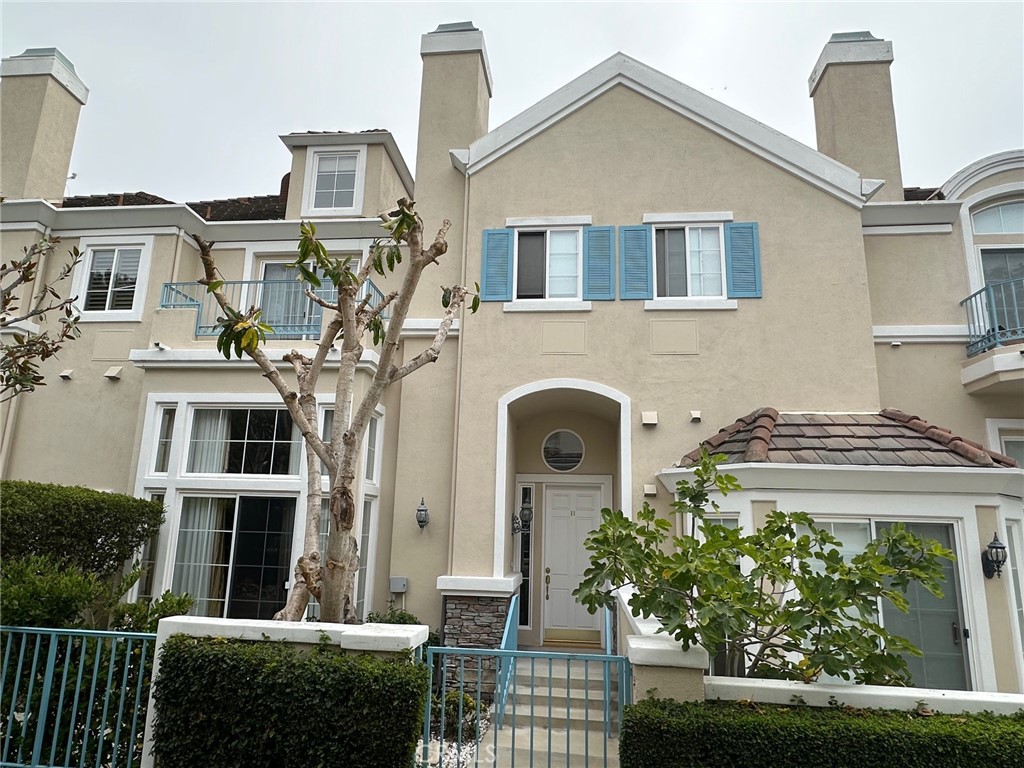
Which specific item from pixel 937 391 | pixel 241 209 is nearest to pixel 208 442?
pixel 241 209

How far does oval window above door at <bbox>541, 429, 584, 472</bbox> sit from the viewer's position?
1226 centimetres

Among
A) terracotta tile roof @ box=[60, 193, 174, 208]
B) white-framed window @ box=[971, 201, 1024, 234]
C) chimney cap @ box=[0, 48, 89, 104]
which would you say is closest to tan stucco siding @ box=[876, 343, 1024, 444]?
white-framed window @ box=[971, 201, 1024, 234]

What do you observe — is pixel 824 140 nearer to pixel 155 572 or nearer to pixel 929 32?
pixel 929 32

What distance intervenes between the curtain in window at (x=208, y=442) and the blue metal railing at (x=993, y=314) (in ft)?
40.9

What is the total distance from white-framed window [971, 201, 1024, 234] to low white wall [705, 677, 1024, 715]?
32.6 ft

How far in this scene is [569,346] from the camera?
10969mm

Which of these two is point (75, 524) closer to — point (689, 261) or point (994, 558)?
point (689, 261)

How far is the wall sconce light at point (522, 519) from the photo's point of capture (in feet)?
39.1

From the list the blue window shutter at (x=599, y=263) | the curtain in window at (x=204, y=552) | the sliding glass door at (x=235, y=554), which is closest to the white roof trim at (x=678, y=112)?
the blue window shutter at (x=599, y=263)

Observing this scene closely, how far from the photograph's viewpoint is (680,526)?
9.69 meters

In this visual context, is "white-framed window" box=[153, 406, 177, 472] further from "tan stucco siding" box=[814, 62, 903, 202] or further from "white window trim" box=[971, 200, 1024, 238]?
"white window trim" box=[971, 200, 1024, 238]

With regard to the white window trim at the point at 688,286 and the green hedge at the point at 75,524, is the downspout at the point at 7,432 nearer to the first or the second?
the green hedge at the point at 75,524

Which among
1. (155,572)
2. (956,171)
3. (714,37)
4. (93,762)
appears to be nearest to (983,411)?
(956,171)

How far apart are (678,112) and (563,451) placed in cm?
641
